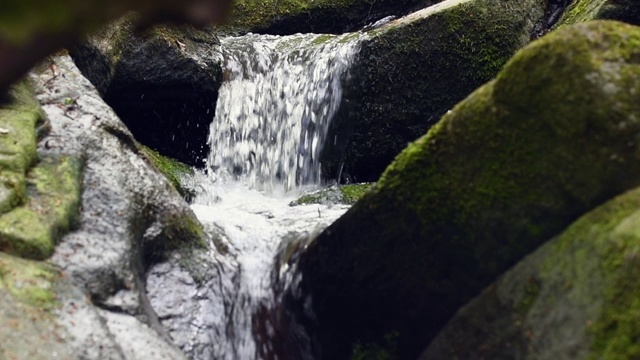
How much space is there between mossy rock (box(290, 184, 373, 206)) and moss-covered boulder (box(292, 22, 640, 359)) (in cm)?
312

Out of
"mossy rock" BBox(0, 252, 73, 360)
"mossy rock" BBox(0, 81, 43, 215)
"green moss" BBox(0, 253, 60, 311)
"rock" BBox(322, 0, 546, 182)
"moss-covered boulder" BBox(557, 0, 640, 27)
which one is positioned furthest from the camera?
"rock" BBox(322, 0, 546, 182)

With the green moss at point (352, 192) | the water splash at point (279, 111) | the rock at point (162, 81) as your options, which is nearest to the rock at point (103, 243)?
the rock at point (162, 81)

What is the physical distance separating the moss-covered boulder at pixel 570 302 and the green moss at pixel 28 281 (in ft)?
7.22

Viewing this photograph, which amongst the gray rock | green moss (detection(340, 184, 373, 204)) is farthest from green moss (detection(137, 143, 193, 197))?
the gray rock

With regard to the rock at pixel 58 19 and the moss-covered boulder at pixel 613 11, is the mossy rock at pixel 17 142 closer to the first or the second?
the rock at pixel 58 19

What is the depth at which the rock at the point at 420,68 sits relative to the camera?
8.34m

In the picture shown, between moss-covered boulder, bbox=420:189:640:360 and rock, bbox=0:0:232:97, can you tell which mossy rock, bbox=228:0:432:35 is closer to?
moss-covered boulder, bbox=420:189:640:360

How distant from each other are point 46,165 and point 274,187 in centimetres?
408

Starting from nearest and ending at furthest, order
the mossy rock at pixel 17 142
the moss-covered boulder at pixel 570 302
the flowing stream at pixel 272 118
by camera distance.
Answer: the moss-covered boulder at pixel 570 302, the mossy rock at pixel 17 142, the flowing stream at pixel 272 118

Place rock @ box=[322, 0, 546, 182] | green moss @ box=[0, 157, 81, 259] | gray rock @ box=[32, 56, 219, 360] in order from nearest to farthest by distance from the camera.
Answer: gray rock @ box=[32, 56, 219, 360], green moss @ box=[0, 157, 81, 259], rock @ box=[322, 0, 546, 182]

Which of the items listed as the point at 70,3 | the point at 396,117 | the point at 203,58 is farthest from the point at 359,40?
the point at 70,3

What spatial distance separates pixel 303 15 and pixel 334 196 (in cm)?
371

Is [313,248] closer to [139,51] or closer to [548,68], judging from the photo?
[548,68]

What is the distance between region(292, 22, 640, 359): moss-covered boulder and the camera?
3623 millimetres
